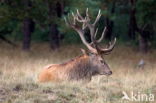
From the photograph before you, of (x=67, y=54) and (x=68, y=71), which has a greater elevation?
(x=67, y=54)

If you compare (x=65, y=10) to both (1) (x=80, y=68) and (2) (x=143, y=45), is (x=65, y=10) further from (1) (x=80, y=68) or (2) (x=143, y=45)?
(1) (x=80, y=68)

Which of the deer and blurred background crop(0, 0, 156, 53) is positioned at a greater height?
blurred background crop(0, 0, 156, 53)

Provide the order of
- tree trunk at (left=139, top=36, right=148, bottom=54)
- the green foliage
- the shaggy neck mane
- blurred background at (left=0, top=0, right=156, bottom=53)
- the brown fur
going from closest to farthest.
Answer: the brown fur → the shaggy neck mane → the green foliage → blurred background at (left=0, top=0, right=156, bottom=53) → tree trunk at (left=139, top=36, right=148, bottom=54)

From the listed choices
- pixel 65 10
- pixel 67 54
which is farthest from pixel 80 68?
pixel 67 54

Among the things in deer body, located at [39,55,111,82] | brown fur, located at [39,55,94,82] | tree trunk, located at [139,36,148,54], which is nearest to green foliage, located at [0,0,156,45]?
tree trunk, located at [139,36,148,54]

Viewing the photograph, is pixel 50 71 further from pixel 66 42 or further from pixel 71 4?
pixel 66 42

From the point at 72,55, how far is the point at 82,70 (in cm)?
768

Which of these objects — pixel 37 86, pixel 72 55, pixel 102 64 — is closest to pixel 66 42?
pixel 72 55

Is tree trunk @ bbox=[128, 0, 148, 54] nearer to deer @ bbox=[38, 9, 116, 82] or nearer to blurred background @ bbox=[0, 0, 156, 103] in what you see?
blurred background @ bbox=[0, 0, 156, 103]

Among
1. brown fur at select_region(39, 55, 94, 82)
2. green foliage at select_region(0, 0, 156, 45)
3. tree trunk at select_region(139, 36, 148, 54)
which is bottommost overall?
brown fur at select_region(39, 55, 94, 82)

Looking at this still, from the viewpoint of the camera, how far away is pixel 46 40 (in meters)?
22.8

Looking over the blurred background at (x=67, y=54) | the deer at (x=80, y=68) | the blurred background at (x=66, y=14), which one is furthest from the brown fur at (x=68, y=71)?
the blurred background at (x=66, y=14)

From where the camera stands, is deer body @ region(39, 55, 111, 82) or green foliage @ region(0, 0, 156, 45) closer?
deer body @ region(39, 55, 111, 82)

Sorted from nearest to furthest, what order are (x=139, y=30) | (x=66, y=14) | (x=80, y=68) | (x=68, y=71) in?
(x=68, y=71), (x=80, y=68), (x=139, y=30), (x=66, y=14)
